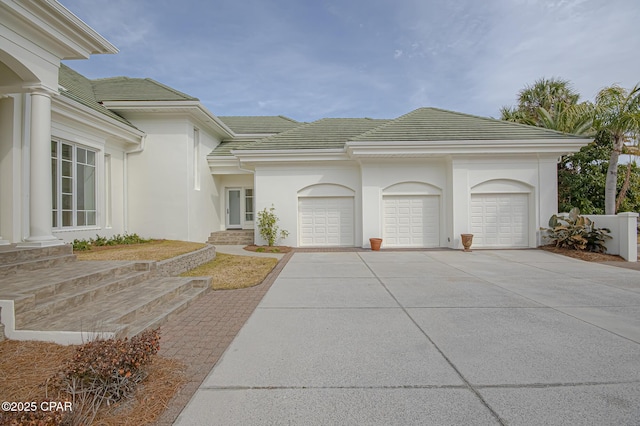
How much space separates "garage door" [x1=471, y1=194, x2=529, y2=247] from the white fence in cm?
252

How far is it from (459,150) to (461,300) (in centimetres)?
825

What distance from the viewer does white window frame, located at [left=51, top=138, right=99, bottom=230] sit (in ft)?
29.2

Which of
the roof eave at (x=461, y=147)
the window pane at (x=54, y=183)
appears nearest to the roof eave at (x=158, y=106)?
the window pane at (x=54, y=183)

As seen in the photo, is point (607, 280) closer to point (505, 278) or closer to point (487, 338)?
point (505, 278)

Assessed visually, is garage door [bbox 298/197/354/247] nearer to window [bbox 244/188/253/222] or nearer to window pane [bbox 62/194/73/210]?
window [bbox 244/188/253/222]

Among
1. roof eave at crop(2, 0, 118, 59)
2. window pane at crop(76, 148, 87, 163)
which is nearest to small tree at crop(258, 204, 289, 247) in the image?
window pane at crop(76, 148, 87, 163)

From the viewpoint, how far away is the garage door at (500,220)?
12844mm

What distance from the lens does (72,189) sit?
9539mm

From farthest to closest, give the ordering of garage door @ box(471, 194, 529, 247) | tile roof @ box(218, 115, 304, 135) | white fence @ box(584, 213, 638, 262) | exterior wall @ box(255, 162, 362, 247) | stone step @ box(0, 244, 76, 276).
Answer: tile roof @ box(218, 115, 304, 135) → exterior wall @ box(255, 162, 362, 247) → garage door @ box(471, 194, 529, 247) → white fence @ box(584, 213, 638, 262) → stone step @ box(0, 244, 76, 276)

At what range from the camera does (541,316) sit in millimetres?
4859

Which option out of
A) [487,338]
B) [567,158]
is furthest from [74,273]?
[567,158]

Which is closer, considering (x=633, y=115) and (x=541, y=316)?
(x=541, y=316)

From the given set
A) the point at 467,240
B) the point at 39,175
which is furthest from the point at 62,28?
the point at 467,240

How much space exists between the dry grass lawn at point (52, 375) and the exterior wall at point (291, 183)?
10152mm
